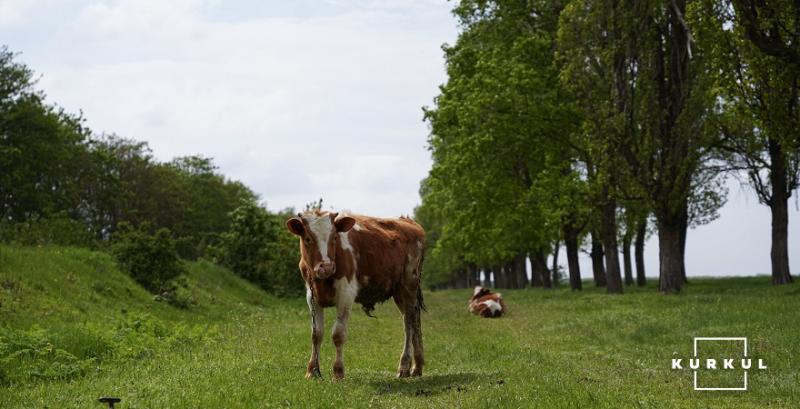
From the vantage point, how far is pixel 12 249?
27.7 m

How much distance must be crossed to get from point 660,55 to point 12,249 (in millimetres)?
26942

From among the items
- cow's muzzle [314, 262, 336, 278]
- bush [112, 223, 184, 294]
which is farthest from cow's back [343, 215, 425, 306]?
bush [112, 223, 184, 294]

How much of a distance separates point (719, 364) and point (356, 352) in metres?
7.54

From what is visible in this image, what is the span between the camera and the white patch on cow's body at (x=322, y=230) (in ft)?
45.3

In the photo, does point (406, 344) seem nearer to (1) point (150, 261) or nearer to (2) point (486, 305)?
(2) point (486, 305)

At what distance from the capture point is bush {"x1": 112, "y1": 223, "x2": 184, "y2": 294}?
33750 mm

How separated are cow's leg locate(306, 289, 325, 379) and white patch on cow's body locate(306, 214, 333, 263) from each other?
2.84 feet

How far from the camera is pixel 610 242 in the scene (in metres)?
41.5

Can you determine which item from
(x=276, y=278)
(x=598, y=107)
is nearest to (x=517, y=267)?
(x=276, y=278)

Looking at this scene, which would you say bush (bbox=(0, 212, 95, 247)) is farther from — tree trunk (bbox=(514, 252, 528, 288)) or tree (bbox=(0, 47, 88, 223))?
tree trunk (bbox=(514, 252, 528, 288))

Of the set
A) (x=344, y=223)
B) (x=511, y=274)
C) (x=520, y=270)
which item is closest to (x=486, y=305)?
(x=344, y=223)

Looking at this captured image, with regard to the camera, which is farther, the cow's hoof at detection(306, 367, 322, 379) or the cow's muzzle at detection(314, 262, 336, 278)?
the cow's hoof at detection(306, 367, 322, 379)

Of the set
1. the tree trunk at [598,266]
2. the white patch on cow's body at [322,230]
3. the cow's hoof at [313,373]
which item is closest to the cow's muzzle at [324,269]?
the white patch on cow's body at [322,230]

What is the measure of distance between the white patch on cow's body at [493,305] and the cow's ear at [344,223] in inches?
733
